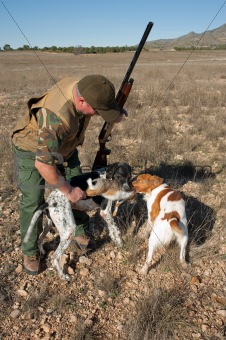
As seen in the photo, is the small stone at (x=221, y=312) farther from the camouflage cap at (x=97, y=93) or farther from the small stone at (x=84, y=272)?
the camouflage cap at (x=97, y=93)

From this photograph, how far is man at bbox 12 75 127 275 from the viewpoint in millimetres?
2934

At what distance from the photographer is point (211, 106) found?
10969 millimetres

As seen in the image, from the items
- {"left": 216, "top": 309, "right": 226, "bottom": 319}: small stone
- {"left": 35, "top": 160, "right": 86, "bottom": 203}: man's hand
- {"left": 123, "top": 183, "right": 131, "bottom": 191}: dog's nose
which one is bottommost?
{"left": 216, "top": 309, "right": 226, "bottom": 319}: small stone

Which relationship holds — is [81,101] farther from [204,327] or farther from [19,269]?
[204,327]

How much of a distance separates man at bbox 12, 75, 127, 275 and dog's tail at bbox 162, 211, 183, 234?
954mm

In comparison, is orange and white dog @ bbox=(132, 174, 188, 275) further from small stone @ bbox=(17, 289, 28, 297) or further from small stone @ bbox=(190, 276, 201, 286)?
small stone @ bbox=(17, 289, 28, 297)

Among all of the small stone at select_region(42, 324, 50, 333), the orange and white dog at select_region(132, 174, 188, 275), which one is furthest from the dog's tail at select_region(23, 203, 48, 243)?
the orange and white dog at select_region(132, 174, 188, 275)

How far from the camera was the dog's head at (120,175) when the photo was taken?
3797 mm

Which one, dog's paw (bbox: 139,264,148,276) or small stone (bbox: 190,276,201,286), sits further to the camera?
dog's paw (bbox: 139,264,148,276)

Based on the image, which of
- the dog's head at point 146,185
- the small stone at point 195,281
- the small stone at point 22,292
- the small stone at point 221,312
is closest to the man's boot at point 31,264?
the small stone at point 22,292

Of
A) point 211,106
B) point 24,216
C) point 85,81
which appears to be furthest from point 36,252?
point 211,106

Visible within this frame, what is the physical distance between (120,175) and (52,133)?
118 centimetres

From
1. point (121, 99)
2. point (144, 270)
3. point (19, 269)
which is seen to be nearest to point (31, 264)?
point (19, 269)

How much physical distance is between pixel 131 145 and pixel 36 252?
4447 mm
